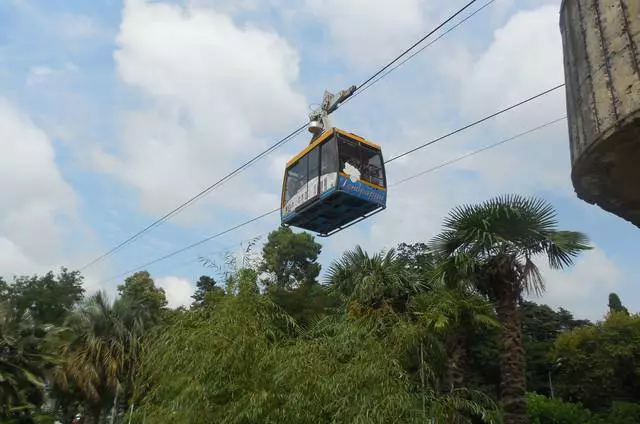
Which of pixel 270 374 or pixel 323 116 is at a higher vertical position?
pixel 323 116

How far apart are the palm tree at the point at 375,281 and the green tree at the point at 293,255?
27.0 metres

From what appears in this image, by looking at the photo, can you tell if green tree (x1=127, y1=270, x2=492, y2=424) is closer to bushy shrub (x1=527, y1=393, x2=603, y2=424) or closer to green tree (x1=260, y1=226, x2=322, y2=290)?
bushy shrub (x1=527, y1=393, x2=603, y2=424)

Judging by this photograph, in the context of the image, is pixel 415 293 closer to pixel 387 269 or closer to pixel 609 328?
pixel 387 269

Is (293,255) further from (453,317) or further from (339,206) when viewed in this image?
(453,317)

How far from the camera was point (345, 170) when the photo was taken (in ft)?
53.4

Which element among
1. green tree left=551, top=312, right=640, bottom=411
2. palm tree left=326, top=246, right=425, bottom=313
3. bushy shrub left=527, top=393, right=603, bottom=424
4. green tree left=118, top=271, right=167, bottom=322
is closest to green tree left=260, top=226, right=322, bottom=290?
green tree left=118, top=271, right=167, bottom=322

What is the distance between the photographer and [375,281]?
17516mm

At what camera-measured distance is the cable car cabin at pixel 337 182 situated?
16.3 m

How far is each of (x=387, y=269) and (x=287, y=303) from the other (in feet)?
45.8

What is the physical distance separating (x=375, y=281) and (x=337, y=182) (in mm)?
3534

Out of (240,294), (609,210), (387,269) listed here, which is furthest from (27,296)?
(609,210)

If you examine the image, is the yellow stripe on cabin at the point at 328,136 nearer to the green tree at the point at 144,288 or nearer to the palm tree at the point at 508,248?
the palm tree at the point at 508,248

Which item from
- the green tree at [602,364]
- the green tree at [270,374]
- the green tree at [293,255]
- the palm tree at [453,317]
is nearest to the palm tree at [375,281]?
the palm tree at [453,317]

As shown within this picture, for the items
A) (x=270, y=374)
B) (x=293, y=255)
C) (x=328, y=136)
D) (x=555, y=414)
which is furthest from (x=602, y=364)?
(x=270, y=374)
